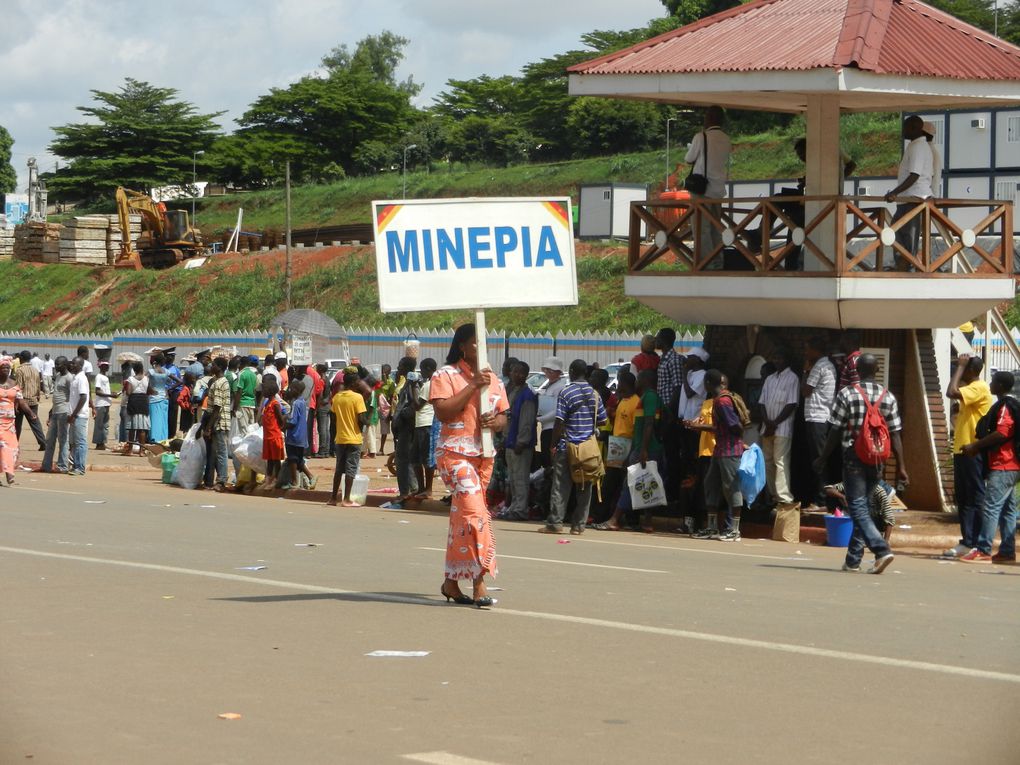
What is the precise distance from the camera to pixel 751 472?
15492mm

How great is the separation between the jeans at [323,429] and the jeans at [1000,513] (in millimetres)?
13722

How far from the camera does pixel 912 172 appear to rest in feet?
55.9

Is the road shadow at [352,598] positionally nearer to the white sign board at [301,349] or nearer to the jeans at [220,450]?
the jeans at [220,450]

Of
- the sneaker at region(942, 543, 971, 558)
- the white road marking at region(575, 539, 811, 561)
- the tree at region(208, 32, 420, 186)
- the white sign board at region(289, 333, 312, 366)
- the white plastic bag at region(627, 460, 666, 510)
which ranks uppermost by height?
the tree at region(208, 32, 420, 186)

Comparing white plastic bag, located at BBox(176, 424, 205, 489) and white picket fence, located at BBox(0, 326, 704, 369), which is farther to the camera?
white picket fence, located at BBox(0, 326, 704, 369)

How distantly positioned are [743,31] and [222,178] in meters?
87.6

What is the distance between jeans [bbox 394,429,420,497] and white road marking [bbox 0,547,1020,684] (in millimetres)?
6865

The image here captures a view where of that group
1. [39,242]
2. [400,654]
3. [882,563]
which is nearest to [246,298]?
[39,242]

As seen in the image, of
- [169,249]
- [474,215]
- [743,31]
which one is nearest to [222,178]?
[169,249]

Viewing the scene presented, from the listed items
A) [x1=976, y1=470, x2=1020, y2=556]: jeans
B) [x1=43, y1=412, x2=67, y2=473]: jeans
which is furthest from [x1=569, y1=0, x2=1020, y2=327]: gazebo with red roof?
[x1=43, y1=412, x2=67, y2=473]: jeans

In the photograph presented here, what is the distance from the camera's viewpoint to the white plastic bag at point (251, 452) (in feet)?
67.0

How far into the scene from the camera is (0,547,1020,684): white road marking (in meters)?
7.89

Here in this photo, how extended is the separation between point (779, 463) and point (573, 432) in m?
2.34

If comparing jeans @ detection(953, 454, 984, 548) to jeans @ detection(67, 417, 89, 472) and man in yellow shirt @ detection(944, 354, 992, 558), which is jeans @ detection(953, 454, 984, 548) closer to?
man in yellow shirt @ detection(944, 354, 992, 558)
